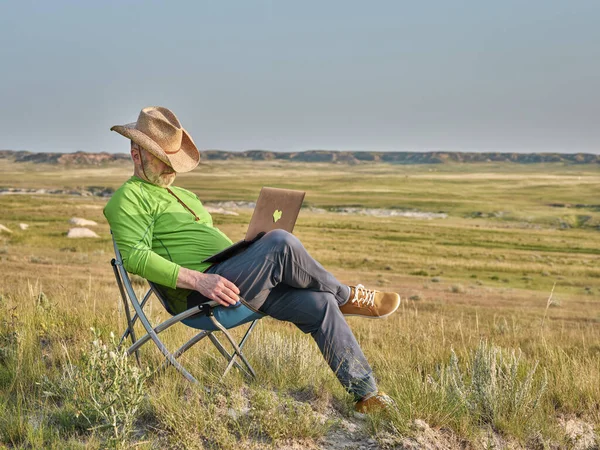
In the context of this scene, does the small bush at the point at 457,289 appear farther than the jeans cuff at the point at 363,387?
Yes

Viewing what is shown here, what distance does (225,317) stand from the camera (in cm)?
353

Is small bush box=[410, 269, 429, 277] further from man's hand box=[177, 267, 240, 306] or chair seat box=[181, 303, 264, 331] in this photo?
man's hand box=[177, 267, 240, 306]

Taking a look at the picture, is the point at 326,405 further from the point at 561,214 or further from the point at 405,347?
the point at 561,214

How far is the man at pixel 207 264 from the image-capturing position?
11.3 feet

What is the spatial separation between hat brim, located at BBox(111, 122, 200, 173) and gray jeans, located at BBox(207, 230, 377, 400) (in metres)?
0.66

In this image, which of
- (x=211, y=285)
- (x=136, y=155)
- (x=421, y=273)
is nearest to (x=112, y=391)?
(x=211, y=285)

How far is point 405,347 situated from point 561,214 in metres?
84.7

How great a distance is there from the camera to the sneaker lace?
12.7 ft

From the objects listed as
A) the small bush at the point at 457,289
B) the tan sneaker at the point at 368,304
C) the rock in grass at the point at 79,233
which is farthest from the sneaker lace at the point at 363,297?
the rock in grass at the point at 79,233

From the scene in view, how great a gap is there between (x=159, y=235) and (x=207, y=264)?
0.31 metres

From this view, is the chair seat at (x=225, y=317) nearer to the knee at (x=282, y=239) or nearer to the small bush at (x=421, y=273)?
the knee at (x=282, y=239)

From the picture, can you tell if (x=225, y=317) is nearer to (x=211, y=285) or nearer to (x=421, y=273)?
(x=211, y=285)

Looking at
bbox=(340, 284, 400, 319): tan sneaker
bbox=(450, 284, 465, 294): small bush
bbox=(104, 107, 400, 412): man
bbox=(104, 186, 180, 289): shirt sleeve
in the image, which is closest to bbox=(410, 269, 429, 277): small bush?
bbox=(450, 284, 465, 294): small bush

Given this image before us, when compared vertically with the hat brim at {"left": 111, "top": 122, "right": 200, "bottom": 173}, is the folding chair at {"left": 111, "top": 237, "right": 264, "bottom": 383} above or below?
below
